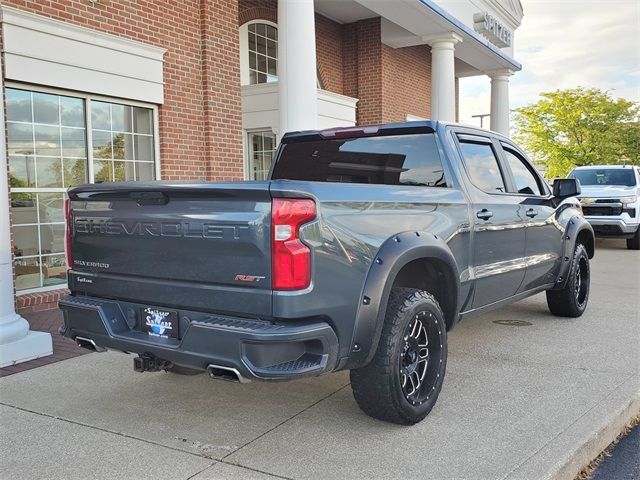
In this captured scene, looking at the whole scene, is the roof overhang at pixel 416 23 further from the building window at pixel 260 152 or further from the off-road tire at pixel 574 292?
the off-road tire at pixel 574 292

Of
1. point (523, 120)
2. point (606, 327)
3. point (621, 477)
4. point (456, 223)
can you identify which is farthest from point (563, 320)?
point (523, 120)

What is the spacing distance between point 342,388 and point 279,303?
1718 mm

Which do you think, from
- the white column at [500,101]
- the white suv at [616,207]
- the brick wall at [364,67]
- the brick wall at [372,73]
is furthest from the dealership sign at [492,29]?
the white suv at [616,207]

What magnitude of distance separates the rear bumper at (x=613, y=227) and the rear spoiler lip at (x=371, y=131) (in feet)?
34.0

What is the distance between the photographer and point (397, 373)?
11.9 ft

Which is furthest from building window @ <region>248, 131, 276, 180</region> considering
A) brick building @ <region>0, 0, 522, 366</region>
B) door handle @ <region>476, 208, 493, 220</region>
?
door handle @ <region>476, 208, 493, 220</region>

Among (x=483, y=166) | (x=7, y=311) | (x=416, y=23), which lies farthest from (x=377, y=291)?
(x=416, y=23)

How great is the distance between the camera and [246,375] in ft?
10.1

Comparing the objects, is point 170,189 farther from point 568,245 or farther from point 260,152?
point 260,152

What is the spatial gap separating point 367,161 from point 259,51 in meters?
7.93

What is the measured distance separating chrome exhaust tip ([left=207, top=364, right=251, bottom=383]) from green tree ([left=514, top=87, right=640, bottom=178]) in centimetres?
3221

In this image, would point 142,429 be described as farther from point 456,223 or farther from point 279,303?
point 456,223

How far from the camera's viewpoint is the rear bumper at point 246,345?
3041mm

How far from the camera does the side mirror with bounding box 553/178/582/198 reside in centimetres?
596
